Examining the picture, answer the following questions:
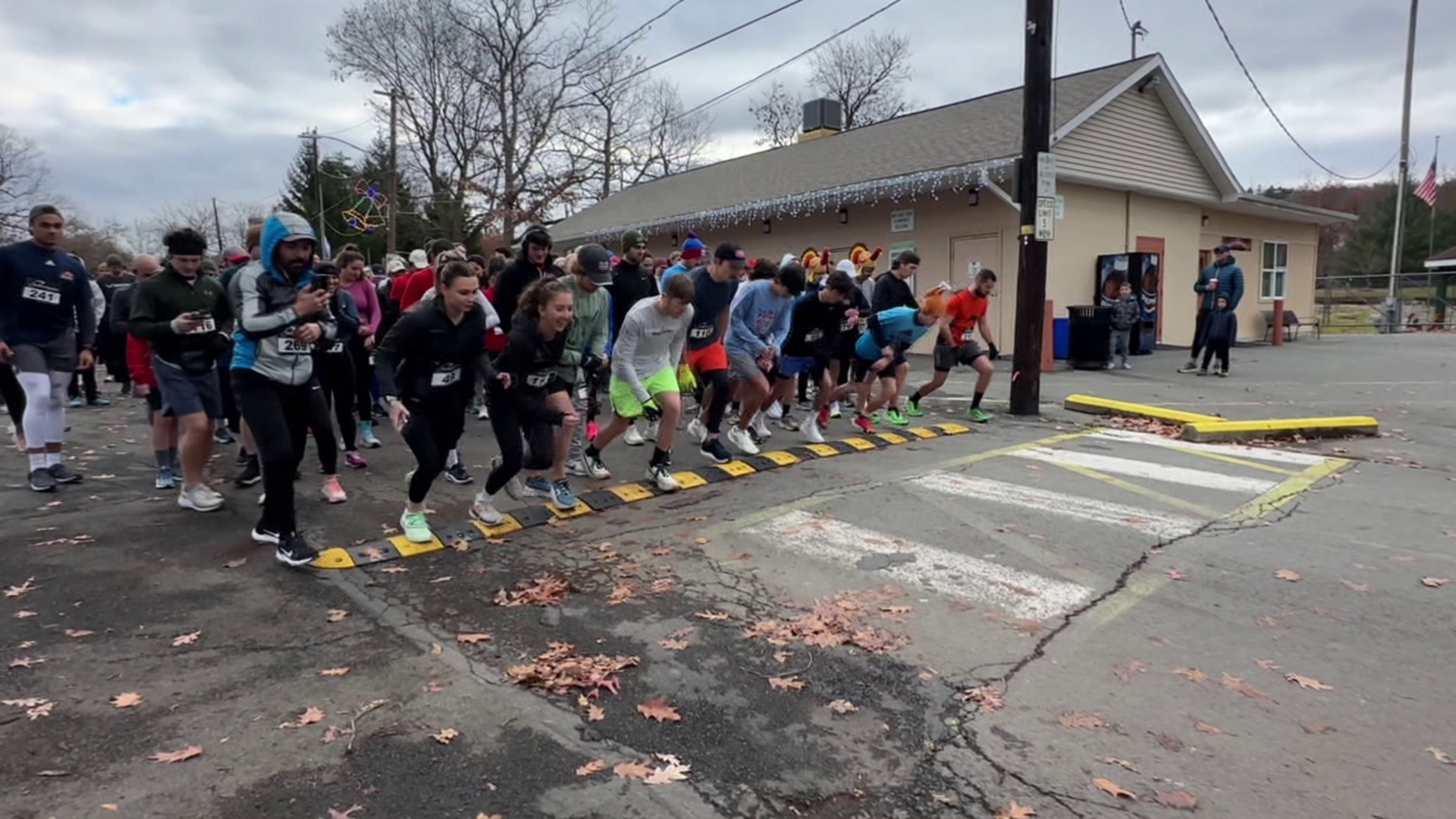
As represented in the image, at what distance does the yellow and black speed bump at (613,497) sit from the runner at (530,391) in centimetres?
19

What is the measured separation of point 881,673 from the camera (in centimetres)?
358

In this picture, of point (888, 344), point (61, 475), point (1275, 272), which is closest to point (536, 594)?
point (61, 475)

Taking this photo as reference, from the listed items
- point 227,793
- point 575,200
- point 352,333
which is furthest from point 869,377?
point 575,200

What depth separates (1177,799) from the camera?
273 cm

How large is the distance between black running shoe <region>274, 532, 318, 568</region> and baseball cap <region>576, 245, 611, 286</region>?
2556 mm

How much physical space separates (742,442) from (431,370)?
3.31 metres

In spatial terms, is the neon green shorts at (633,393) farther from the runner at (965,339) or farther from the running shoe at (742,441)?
the runner at (965,339)

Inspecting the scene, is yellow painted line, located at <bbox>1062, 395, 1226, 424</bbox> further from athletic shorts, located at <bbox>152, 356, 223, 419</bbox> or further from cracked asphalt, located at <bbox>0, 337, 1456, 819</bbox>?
athletic shorts, located at <bbox>152, 356, 223, 419</bbox>

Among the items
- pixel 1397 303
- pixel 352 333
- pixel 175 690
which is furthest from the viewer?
pixel 1397 303

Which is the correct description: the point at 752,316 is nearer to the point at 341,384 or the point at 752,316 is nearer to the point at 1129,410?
the point at 341,384

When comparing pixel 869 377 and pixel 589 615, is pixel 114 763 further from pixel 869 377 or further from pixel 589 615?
pixel 869 377

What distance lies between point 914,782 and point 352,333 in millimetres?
6307

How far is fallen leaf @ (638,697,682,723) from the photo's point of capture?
3215 mm

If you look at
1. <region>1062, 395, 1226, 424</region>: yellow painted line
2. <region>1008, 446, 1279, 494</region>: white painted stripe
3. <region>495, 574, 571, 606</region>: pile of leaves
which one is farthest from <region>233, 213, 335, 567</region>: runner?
<region>1062, 395, 1226, 424</region>: yellow painted line
